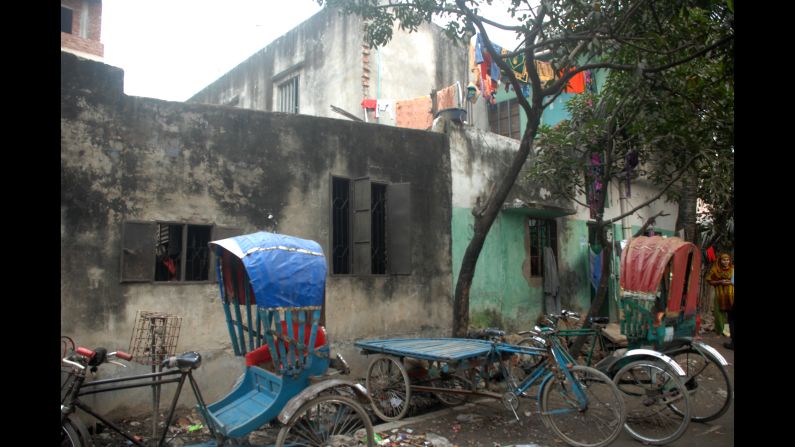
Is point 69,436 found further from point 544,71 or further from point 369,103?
point 544,71

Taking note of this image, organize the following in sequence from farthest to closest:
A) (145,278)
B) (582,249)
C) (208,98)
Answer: (208,98) < (582,249) < (145,278)

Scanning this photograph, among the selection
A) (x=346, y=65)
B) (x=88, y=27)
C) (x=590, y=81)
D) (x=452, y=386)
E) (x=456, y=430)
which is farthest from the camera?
(x=88, y=27)

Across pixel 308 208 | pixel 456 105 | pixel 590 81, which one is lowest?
pixel 308 208

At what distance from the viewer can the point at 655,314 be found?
623cm

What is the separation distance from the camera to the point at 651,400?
5441mm

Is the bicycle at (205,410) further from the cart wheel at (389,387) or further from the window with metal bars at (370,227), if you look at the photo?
the window with metal bars at (370,227)

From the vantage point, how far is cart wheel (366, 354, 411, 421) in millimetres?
6133

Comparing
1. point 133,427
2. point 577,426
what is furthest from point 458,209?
point 133,427

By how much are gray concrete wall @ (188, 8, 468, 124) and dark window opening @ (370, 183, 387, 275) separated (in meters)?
3.86

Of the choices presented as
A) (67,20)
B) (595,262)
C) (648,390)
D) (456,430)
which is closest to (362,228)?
(456,430)

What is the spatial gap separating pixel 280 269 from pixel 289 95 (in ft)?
35.9

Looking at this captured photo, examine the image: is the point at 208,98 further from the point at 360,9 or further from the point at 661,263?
the point at 661,263

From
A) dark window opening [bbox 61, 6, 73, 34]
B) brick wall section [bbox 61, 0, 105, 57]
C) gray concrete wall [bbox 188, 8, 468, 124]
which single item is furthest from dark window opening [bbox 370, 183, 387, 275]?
dark window opening [bbox 61, 6, 73, 34]
